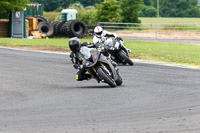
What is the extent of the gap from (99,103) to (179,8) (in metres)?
119

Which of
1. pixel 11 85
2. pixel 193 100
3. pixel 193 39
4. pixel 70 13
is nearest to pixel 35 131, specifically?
pixel 193 100

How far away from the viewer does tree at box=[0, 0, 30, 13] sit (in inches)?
1645

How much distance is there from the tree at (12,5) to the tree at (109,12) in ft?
42.2

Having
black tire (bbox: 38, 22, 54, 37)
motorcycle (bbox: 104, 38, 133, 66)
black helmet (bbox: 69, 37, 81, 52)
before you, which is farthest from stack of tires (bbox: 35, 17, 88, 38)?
black helmet (bbox: 69, 37, 81, 52)

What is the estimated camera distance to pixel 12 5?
1654 inches

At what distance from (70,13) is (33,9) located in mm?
5691

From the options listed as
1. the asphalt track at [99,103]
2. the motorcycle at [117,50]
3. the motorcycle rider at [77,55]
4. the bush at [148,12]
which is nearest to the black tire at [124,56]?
the motorcycle at [117,50]

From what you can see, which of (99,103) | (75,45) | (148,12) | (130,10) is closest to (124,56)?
(75,45)

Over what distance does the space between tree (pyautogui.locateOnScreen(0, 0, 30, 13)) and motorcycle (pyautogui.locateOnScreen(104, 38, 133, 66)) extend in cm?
2487

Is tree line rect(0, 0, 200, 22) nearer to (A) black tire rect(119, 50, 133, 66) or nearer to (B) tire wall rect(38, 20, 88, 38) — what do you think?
(B) tire wall rect(38, 20, 88, 38)

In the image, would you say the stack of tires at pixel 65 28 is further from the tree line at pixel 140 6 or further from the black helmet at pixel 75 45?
the black helmet at pixel 75 45

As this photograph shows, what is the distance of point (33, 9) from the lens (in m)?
52.9

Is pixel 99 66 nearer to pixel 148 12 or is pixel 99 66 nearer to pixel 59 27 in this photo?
pixel 59 27

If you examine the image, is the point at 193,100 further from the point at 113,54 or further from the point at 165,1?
the point at 165,1
